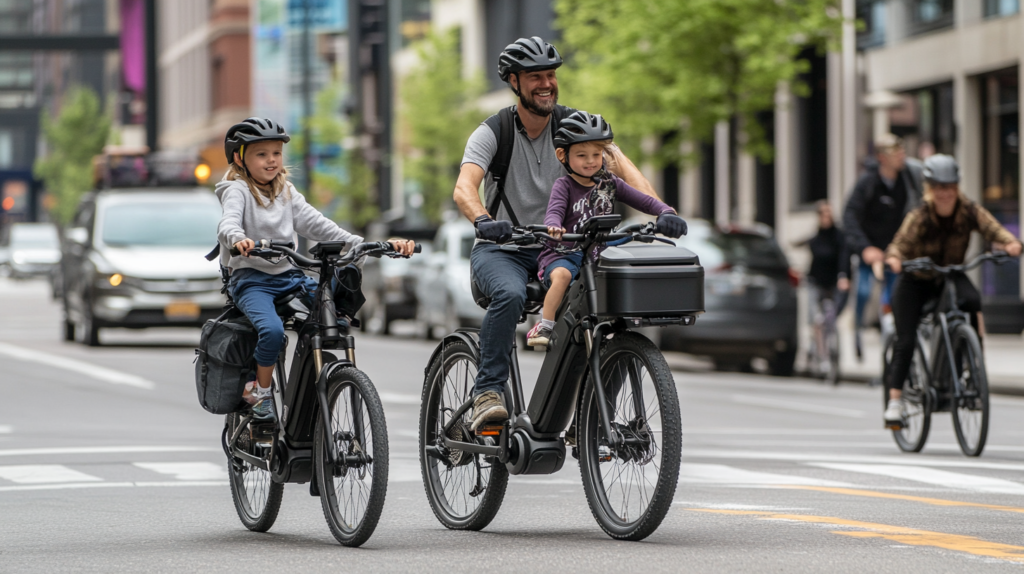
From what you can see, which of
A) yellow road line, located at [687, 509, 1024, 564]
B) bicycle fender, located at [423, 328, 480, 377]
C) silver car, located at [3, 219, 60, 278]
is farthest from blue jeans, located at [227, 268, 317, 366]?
silver car, located at [3, 219, 60, 278]

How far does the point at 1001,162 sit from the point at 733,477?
16724 millimetres

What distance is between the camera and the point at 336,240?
7.48m

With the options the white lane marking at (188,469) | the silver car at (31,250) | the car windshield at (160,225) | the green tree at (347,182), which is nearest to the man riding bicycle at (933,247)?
the white lane marking at (188,469)

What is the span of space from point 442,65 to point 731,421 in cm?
3284

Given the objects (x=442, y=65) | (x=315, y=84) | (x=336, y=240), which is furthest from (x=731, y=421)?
(x=315, y=84)

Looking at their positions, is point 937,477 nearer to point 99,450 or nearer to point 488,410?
point 488,410

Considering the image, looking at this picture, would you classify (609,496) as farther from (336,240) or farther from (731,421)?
(731,421)

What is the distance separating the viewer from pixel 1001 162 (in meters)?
25.4

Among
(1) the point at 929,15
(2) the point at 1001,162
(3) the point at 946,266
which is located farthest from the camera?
(1) the point at 929,15

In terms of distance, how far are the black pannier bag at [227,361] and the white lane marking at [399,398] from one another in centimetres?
756

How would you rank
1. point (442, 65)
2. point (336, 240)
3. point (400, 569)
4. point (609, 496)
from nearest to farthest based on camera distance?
1. point (400, 569)
2. point (609, 496)
3. point (336, 240)
4. point (442, 65)

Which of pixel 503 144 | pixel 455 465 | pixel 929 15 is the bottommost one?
pixel 455 465

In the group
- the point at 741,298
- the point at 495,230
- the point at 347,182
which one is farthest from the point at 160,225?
the point at 347,182

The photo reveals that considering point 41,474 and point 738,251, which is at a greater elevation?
point 738,251
